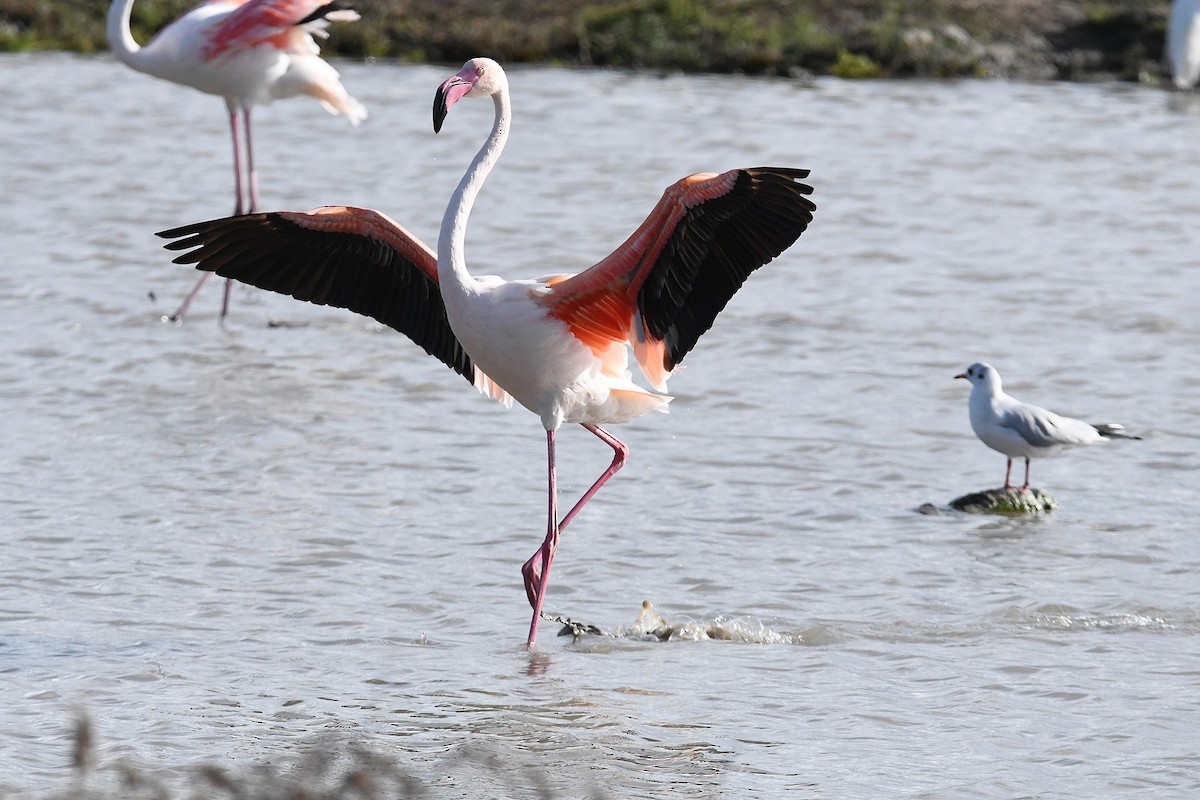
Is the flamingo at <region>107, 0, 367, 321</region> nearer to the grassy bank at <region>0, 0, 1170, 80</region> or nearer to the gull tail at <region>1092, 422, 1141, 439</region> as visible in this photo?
the gull tail at <region>1092, 422, 1141, 439</region>

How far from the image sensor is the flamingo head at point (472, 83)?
19.8 ft

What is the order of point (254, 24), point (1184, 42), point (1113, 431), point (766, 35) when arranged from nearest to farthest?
point (1113, 431) → point (254, 24) → point (1184, 42) → point (766, 35)

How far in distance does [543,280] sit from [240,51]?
5210 mm

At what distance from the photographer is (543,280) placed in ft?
20.7

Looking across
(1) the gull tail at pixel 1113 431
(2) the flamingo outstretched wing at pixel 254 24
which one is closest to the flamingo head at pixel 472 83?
(1) the gull tail at pixel 1113 431

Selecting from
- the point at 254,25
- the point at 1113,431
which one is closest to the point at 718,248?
the point at 1113,431

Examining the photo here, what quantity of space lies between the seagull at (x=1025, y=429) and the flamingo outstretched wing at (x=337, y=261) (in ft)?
8.38

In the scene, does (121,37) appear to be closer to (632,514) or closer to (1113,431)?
(632,514)

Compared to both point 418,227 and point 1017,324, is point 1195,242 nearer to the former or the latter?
point 1017,324

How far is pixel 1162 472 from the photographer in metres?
8.27

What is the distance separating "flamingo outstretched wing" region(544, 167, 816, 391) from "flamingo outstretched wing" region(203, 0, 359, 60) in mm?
5126

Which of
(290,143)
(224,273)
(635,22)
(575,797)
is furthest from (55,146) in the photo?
(575,797)

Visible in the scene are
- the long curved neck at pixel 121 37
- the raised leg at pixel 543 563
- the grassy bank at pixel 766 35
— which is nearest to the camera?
the raised leg at pixel 543 563

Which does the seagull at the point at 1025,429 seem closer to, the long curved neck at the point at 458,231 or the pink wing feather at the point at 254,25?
the long curved neck at the point at 458,231
